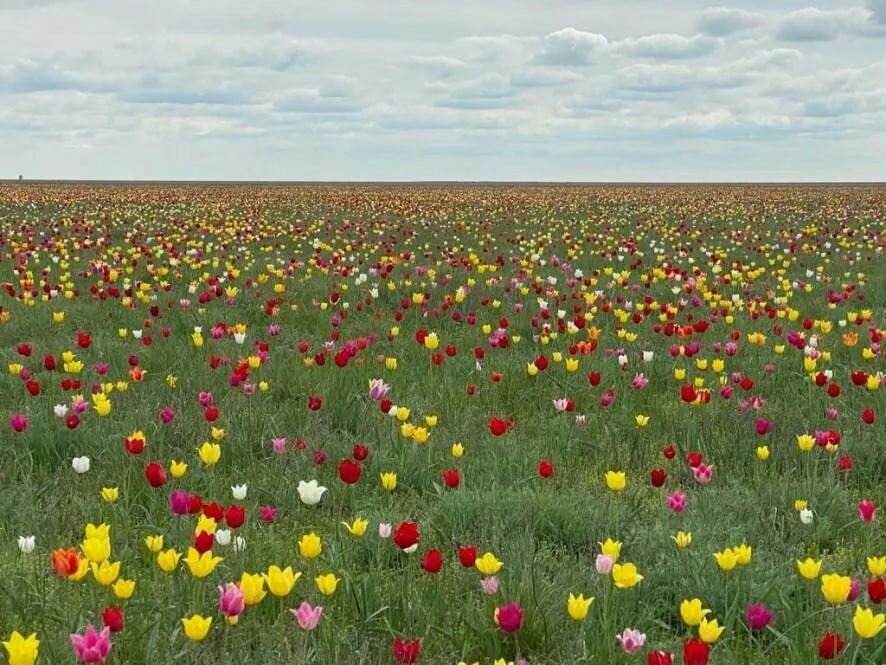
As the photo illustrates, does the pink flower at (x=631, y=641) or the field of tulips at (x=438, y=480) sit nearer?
the pink flower at (x=631, y=641)

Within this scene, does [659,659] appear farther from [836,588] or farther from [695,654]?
[836,588]

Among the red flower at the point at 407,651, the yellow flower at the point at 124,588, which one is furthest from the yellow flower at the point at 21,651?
the red flower at the point at 407,651

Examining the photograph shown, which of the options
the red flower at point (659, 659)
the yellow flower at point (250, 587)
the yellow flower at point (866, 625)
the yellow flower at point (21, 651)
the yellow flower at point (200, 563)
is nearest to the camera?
the yellow flower at point (21, 651)

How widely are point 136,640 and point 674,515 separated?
239 centimetres

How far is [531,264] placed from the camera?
13.2 meters

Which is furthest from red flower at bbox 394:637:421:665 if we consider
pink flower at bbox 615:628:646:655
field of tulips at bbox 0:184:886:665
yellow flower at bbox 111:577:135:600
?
yellow flower at bbox 111:577:135:600

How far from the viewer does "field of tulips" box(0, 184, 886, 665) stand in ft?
9.59

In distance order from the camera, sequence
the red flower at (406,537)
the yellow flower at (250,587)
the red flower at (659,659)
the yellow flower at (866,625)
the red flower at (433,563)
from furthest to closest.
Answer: the red flower at (406,537)
the red flower at (433,563)
the yellow flower at (250,587)
the yellow flower at (866,625)
the red flower at (659,659)

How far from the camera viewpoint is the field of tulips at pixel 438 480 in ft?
9.59

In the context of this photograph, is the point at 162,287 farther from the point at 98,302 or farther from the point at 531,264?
the point at 531,264

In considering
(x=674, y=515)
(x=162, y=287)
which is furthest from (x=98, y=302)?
(x=674, y=515)

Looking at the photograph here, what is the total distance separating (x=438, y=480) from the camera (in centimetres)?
469

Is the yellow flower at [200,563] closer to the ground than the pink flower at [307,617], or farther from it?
farther from it

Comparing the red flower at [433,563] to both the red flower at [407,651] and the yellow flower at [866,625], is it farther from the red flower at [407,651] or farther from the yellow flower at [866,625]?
the yellow flower at [866,625]
